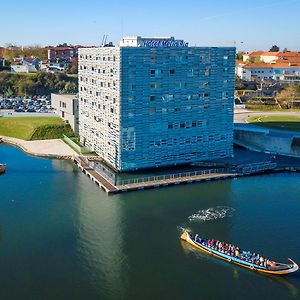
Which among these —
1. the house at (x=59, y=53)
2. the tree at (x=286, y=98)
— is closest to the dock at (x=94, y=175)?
the tree at (x=286, y=98)

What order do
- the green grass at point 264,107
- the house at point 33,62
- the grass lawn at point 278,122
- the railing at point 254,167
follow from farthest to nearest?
the house at point 33,62
the green grass at point 264,107
the grass lawn at point 278,122
the railing at point 254,167

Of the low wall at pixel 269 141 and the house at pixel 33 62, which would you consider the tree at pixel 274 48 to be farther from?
the low wall at pixel 269 141

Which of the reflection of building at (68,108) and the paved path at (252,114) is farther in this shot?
the paved path at (252,114)

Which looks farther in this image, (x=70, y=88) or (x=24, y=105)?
(x=70, y=88)

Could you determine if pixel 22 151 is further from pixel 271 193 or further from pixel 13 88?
pixel 13 88

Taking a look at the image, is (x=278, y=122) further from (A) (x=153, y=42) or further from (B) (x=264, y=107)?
(A) (x=153, y=42)

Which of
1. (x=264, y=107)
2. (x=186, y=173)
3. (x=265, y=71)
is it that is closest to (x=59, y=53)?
(x=265, y=71)

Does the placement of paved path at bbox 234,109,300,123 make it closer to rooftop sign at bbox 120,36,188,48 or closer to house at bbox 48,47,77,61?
rooftop sign at bbox 120,36,188,48
